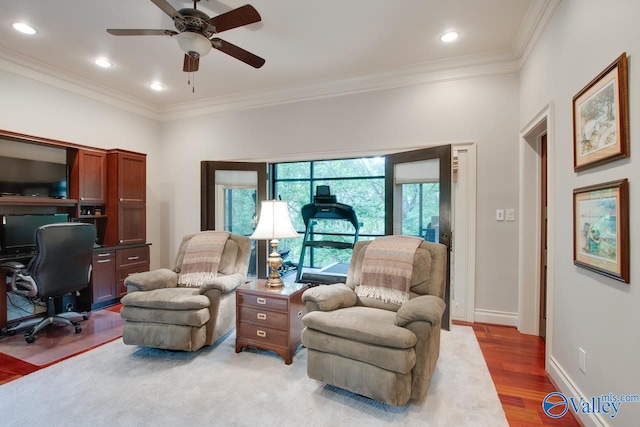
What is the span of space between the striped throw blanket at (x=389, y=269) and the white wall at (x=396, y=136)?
1.41 metres

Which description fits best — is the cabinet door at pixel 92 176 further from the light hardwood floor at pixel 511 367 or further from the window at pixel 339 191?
the window at pixel 339 191

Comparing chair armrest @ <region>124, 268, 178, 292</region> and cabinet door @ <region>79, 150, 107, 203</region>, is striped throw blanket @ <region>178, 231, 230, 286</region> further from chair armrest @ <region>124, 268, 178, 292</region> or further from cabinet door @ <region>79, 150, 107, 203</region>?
cabinet door @ <region>79, 150, 107, 203</region>

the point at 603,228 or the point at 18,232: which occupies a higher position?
the point at 603,228

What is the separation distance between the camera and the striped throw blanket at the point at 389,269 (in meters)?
2.41

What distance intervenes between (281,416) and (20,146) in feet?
13.3

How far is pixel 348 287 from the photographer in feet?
8.66

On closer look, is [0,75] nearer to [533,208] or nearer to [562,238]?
[562,238]

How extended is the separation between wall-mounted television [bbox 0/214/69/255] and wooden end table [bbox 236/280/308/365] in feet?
8.53

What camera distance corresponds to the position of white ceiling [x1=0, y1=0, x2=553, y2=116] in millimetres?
2617

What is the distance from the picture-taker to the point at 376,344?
1.90 m

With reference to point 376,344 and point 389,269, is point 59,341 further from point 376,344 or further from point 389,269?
point 389,269

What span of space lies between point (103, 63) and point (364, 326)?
411 centimetres

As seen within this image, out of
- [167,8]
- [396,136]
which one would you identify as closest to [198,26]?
[167,8]

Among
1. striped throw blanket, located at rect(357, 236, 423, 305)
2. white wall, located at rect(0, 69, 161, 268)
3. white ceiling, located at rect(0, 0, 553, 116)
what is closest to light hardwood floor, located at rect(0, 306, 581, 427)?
striped throw blanket, located at rect(357, 236, 423, 305)
